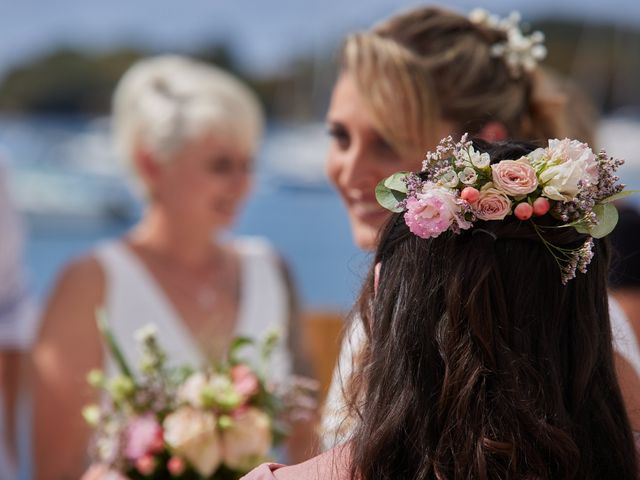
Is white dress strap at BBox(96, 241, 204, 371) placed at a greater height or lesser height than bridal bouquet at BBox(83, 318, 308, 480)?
lesser

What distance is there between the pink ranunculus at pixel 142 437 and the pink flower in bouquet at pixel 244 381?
17 cm

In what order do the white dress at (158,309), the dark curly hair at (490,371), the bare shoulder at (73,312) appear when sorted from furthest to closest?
1. the white dress at (158,309)
2. the bare shoulder at (73,312)
3. the dark curly hair at (490,371)

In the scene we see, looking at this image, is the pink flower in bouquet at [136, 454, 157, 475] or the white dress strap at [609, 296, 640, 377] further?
the pink flower in bouquet at [136, 454, 157, 475]

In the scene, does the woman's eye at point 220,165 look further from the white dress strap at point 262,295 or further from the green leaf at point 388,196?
the green leaf at point 388,196

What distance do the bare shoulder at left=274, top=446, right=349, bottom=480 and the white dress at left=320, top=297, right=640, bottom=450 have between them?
0.09 meters

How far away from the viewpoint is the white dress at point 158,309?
10.2 ft

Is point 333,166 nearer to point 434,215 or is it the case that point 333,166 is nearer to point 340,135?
point 340,135

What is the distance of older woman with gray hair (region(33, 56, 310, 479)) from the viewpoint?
3.08m

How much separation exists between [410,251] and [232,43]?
4.24 m

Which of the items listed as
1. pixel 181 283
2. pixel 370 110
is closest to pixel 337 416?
pixel 370 110

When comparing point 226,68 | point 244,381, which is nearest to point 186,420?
point 244,381

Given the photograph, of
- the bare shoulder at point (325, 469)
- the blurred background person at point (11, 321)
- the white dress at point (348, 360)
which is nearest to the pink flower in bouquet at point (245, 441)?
the white dress at point (348, 360)

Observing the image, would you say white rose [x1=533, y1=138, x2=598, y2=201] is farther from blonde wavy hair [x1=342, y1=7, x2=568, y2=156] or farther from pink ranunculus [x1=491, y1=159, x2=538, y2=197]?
blonde wavy hair [x1=342, y1=7, x2=568, y2=156]

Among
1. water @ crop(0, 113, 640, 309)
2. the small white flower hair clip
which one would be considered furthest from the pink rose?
water @ crop(0, 113, 640, 309)
